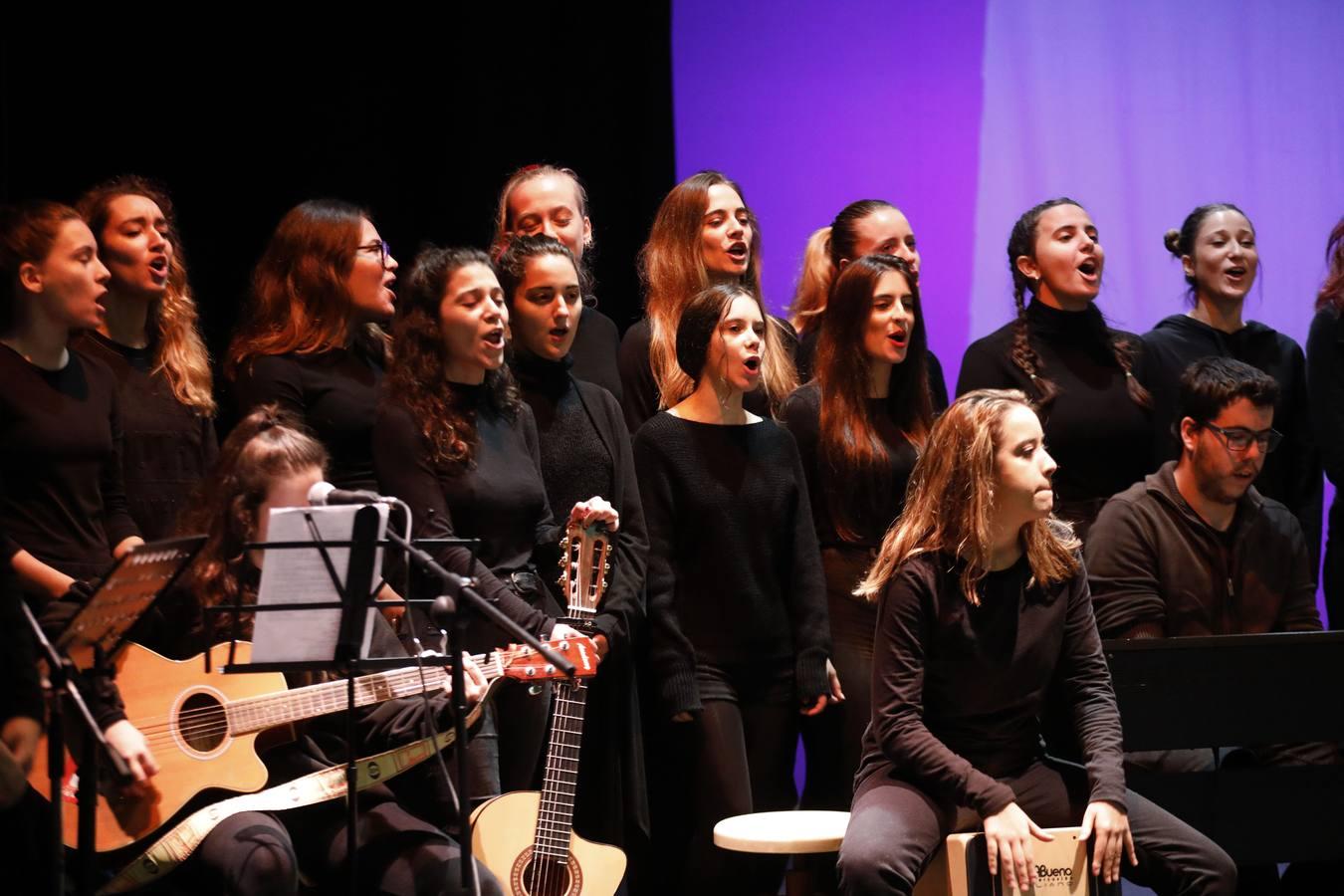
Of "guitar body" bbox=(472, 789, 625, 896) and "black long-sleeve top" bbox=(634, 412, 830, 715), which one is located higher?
"black long-sleeve top" bbox=(634, 412, 830, 715)

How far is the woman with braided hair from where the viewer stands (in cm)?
486

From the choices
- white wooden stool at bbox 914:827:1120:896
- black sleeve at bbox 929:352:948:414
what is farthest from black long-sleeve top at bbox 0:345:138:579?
black sleeve at bbox 929:352:948:414

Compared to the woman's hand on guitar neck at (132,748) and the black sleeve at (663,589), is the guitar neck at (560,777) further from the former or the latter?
the woman's hand on guitar neck at (132,748)

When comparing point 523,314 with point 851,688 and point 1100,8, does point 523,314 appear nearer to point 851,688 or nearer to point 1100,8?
point 851,688

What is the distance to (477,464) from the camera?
3961 mm

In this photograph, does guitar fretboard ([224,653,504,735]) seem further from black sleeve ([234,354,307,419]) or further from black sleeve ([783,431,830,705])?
black sleeve ([783,431,830,705])

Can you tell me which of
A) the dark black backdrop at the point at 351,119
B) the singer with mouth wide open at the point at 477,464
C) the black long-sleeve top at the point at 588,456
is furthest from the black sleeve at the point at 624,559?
the dark black backdrop at the point at 351,119

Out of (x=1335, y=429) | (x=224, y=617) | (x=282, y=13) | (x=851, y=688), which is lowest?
(x=851, y=688)

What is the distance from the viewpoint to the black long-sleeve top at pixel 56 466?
369cm

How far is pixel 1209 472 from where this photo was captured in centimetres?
452

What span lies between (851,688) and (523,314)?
1.41m

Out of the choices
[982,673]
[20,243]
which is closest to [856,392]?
[982,673]

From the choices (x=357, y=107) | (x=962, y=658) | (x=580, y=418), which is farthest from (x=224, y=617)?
(x=357, y=107)

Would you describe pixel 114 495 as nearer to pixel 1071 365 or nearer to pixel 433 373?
pixel 433 373
